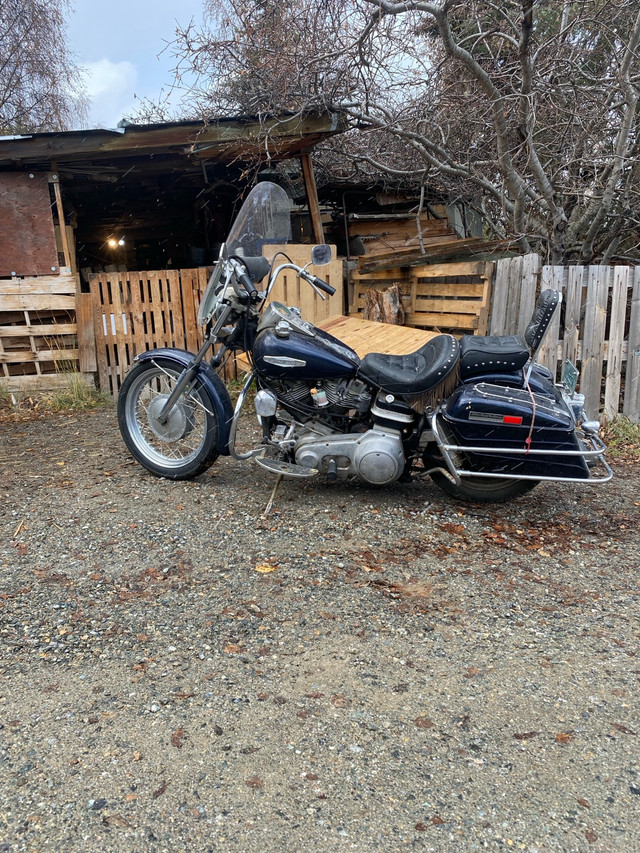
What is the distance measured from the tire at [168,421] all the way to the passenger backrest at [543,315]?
1.96m

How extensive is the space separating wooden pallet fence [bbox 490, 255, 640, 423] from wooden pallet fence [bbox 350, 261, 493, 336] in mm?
741

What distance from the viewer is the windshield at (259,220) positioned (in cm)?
405

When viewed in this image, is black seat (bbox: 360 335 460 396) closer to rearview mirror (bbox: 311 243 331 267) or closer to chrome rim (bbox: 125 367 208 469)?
rearview mirror (bbox: 311 243 331 267)

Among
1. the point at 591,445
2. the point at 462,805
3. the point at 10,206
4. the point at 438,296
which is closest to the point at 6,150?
the point at 10,206

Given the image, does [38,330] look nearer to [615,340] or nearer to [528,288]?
[528,288]

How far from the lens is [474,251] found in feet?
27.1

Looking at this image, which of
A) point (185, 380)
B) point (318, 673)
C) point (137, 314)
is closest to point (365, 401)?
point (185, 380)

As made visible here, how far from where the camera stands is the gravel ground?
1.73 metres

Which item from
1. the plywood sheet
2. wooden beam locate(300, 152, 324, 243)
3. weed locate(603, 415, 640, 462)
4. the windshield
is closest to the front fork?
the windshield

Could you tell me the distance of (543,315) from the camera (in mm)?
3309

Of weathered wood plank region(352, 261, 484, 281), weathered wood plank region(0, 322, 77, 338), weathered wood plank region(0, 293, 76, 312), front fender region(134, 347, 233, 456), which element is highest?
weathered wood plank region(352, 261, 484, 281)

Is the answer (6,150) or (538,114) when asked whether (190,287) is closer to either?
(6,150)

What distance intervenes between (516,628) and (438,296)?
5451 millimetres

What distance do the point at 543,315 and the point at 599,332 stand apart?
8.21 feet
